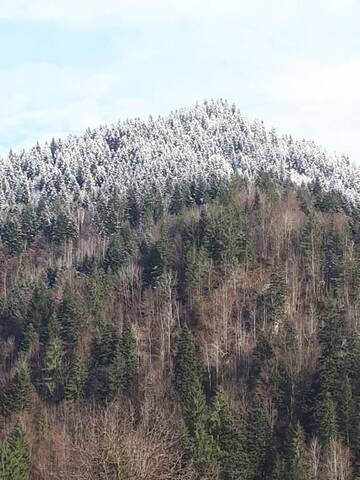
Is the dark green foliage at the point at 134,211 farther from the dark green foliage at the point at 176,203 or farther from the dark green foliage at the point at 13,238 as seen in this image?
the dark green foliage at the point at 13,238

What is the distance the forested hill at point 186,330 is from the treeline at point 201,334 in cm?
24

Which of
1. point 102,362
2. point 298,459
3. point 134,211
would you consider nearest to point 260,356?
point 102,362

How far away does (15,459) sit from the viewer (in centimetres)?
5456

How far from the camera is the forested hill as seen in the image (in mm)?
61000

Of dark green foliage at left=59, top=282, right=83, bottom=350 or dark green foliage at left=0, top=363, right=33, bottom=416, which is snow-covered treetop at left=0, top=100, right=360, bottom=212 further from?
dark green foliage at left=0, top=363, right=33, bottom=416

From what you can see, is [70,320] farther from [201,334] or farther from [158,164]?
[158,164]

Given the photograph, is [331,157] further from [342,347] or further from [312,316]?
[342,347]

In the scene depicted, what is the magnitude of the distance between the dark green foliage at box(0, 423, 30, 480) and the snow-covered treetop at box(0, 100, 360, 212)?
8151 cm

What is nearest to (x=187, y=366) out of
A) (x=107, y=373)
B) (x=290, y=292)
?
(x=107, y=373)

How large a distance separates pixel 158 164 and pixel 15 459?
375ft

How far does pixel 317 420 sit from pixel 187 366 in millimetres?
17485

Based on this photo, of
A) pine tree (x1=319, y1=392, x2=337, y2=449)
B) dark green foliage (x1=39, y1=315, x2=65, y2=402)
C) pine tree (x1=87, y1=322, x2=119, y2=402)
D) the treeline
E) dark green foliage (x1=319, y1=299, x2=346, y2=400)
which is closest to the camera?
the treeline

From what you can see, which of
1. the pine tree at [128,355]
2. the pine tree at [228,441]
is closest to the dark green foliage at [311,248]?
the pine tree at [128,355]

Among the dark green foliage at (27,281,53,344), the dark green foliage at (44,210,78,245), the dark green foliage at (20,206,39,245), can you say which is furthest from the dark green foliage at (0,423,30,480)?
the dark green foliage at (20,206,39,245)
